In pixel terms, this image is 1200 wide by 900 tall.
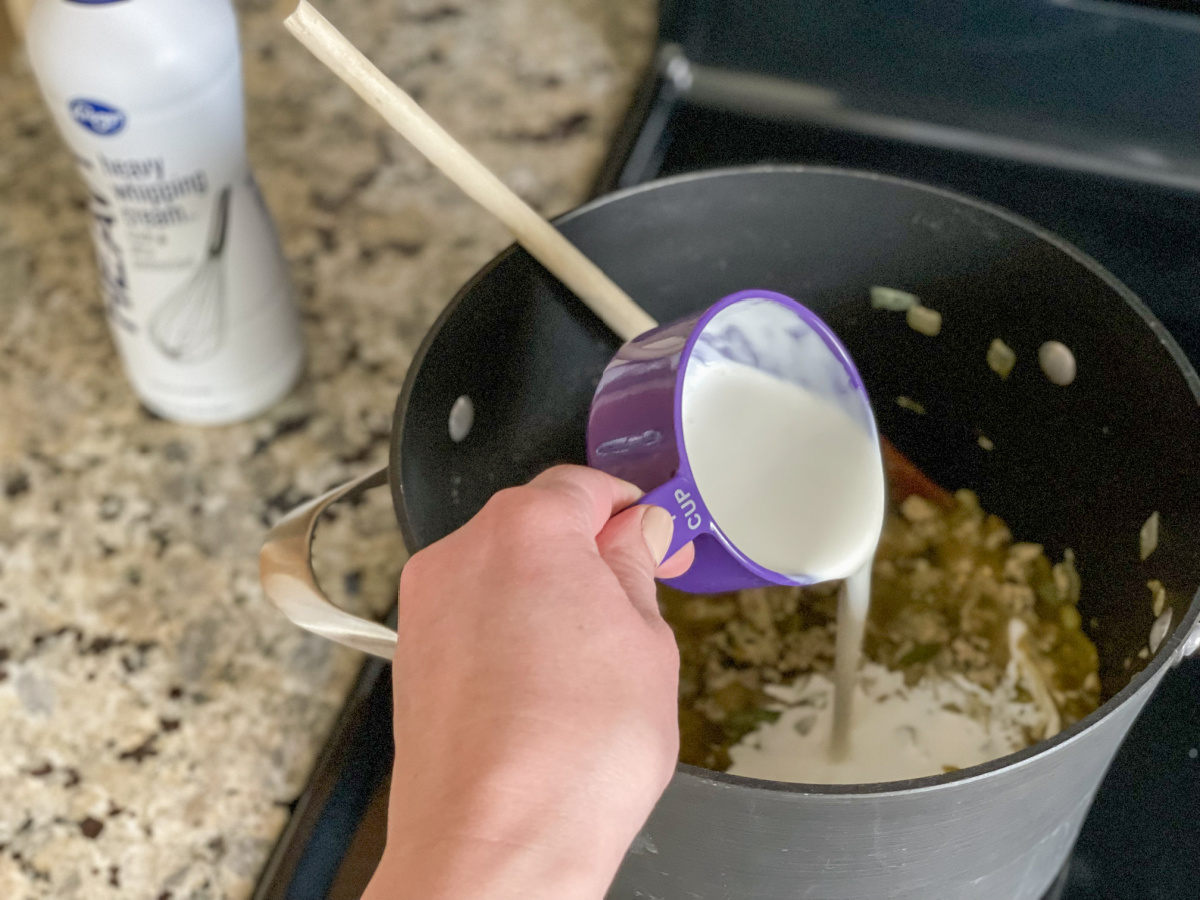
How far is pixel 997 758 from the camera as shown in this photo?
472mm

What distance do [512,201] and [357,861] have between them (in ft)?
1.18

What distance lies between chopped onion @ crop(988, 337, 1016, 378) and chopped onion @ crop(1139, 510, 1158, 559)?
0.13m

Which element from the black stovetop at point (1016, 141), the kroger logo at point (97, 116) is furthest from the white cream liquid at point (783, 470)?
the kroger logo at point (97, 116)

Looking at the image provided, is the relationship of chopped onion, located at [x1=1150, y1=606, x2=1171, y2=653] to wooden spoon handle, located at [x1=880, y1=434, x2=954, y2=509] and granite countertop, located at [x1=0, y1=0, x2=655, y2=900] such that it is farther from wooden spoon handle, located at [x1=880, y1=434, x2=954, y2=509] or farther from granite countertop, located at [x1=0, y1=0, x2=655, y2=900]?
granite countertop, located at [x1=0, y1=0, x2=655, y2=900]

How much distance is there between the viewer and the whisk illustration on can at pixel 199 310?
65cm

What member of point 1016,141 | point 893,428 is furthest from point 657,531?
point 1016,141

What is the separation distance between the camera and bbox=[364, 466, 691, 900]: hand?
1.04ft

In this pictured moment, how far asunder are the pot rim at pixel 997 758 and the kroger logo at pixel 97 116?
0.64 ft

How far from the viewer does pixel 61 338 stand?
790 mm

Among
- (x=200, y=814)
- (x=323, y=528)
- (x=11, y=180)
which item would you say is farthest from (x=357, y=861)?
(x=11, y=180)

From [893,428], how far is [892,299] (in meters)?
0.12

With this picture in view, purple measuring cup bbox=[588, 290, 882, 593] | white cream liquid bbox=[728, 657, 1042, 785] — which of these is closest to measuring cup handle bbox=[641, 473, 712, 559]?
purple measuring cup bbox=[588, 290, 882, 593]

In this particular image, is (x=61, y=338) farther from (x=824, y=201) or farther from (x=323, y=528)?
(x=824, y=201)

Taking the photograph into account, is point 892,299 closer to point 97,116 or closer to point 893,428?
point 893,428
